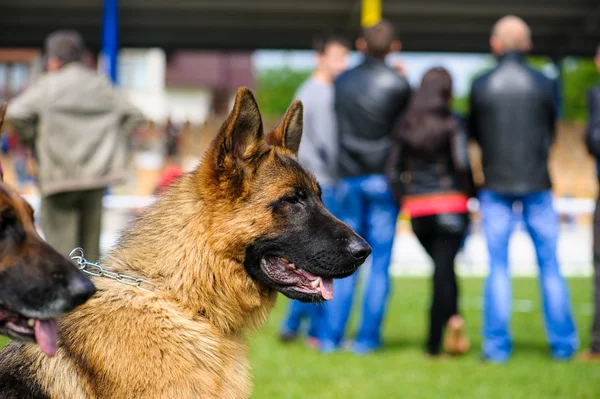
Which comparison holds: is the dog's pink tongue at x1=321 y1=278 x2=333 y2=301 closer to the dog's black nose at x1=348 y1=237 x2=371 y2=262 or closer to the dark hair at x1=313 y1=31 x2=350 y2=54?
the dog's black nose at x1=348 y1=237 x2=371 y2=262

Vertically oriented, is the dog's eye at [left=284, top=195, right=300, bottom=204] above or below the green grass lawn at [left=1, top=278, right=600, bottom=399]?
above

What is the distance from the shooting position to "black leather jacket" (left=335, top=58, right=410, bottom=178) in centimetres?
672

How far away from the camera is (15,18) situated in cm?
2205

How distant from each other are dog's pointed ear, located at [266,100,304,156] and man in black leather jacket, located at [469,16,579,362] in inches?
128

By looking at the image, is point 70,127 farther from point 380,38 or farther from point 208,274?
point 208,274

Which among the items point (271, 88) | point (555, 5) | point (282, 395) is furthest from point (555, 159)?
point (271, 88)

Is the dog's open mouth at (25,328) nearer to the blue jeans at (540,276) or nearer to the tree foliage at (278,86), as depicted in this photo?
the blue jeans at (540,276)

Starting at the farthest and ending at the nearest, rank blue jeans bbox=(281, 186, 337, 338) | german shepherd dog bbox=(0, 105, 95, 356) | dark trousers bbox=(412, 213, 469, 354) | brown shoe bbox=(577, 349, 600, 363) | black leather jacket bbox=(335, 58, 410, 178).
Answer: blue jeans bbox=(281, 186, 337, 338) → black leather jacket bbox=(335, 58, 410, 178) → dark trousers bbox=(412, 213, 469, 354) → brown shoe bbox=(577, 349, 600, 363) → german shepherd dog bbox=(0, 105, 95, 356)

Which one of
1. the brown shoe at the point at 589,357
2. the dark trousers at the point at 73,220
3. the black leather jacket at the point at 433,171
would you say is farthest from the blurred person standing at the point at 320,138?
the brown shoe at the point at 589,357

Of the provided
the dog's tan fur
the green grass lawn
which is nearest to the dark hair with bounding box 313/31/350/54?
the green grass lawn

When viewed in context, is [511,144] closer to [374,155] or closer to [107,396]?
[374,155]

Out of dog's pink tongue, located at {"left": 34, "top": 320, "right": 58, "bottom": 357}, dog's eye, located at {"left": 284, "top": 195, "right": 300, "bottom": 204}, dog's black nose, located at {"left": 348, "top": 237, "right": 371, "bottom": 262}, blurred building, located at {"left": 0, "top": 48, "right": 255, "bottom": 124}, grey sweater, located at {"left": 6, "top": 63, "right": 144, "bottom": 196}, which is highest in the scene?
dog's eye, located at {"left": 284, "top": 195, "right": 300, "bottom": 204}

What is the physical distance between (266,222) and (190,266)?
0.37 metres

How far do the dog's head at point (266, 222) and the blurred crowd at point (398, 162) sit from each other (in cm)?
332
